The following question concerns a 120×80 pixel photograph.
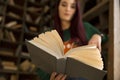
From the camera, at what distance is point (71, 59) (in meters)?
1.03

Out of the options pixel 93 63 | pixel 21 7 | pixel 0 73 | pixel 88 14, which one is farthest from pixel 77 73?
pixel 21 7

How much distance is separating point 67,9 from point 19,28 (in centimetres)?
216

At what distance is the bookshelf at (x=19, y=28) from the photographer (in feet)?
10.6

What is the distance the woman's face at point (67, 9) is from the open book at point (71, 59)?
0.34 m

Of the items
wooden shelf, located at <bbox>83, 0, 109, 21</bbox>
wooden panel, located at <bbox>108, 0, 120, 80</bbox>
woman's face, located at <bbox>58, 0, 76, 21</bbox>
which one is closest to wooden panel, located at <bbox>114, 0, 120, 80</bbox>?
wooden panel, located at <bbox>108, 0, 120, 80</bbox>

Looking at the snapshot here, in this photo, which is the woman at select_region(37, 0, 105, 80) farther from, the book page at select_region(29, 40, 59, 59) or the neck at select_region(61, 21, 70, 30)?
Result: the book page at select_region(29, 40, 59, 59)

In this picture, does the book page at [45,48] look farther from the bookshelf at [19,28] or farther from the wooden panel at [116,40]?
the bookshelf at [19,28]

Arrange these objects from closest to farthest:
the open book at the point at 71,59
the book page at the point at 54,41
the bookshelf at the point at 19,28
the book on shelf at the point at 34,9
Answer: the open book at the point at 71,59, the book page at the point at 54,41, the bookshelf at the point at 19,28, the book on shelf at the point at 34,9

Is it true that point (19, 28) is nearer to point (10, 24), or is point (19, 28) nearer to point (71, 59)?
point (10, 24)

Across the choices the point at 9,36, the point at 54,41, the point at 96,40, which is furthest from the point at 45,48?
the point at 9,36

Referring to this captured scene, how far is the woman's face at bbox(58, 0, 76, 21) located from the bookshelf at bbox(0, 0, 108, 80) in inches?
74.0

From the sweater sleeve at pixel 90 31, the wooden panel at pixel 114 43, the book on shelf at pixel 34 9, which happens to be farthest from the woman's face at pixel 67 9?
the book on shelf at pixel 34 9

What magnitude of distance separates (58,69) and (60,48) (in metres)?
0.12

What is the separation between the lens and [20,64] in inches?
130
